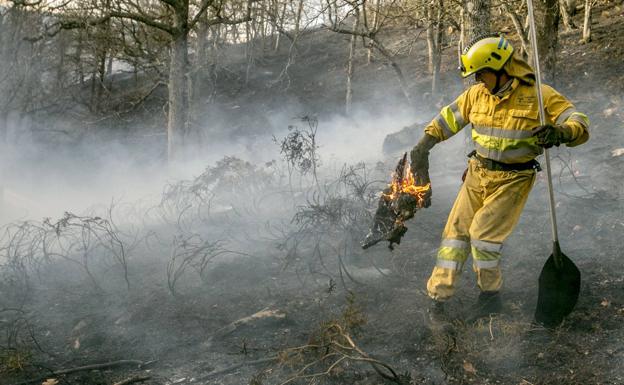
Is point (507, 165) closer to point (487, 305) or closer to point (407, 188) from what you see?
point (407, 188)

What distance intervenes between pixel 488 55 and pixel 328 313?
Answer: 2.37m

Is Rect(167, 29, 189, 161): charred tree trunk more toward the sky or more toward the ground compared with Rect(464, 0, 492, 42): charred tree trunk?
more toward the ground

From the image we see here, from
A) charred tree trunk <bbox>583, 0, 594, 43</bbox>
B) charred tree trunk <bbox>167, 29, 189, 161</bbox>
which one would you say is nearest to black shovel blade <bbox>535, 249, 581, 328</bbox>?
charred tree trunk <bbox>167, 29, 189, 161</bbox>

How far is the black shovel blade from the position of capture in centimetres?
357

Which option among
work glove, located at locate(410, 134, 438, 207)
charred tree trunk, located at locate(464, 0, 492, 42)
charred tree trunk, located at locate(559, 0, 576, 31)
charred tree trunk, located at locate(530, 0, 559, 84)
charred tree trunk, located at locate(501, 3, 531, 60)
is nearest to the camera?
work glove, located at locate(410, 134, 438, 207)

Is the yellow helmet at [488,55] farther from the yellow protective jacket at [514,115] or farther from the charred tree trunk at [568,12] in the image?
the charred tree trunk at [568,12]

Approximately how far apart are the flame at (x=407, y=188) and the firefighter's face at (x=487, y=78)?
0.94 meters

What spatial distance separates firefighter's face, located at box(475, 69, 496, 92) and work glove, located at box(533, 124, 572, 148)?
49cm

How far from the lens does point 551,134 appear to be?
3.18 meters

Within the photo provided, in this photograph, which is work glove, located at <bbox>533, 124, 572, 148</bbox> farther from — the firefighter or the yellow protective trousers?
the yellow protective trousers

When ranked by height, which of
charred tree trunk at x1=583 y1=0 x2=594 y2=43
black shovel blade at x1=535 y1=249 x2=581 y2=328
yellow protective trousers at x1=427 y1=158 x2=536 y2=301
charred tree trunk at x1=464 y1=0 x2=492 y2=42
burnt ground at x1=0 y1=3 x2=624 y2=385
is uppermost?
charred tree trunk at x1=583 y1=0 x2=594 y2=43

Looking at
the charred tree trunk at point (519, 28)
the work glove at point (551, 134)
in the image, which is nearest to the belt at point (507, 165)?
the work glove at point (551, 134)

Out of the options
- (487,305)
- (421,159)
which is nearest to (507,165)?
(421,159)

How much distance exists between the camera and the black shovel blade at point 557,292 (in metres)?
3.57
